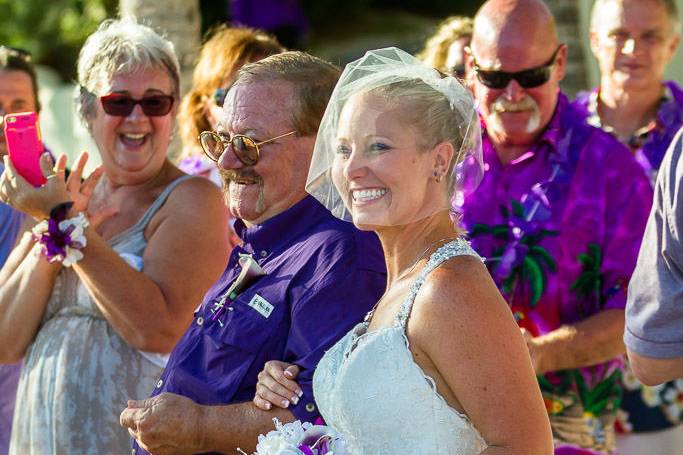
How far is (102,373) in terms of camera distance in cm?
380

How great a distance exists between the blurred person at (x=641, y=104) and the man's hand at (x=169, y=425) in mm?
2136

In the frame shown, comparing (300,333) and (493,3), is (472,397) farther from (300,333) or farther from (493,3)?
(493,3)

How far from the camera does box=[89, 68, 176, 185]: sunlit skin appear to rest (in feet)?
13.4

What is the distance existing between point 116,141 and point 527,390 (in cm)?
222

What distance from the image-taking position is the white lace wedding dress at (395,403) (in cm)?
244

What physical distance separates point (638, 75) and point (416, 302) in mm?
2685

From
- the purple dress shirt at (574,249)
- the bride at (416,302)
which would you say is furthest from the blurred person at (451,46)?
the bride at (416,302)

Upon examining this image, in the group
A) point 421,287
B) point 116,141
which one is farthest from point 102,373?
point 421,287

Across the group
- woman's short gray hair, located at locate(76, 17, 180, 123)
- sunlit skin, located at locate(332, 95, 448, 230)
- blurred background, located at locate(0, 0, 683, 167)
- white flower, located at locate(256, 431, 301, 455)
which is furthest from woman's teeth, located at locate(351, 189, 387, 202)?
blurred background, located at locate(0, 0, 683, 167)

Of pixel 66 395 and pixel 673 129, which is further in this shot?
pixel 673 129

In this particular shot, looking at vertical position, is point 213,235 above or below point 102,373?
above

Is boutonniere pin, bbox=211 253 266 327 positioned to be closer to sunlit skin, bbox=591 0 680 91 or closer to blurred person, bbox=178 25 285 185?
blurred person, bbox=178 25 285 185

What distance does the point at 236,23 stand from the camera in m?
11.9

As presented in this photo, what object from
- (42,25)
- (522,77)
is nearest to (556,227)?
(522,77)
